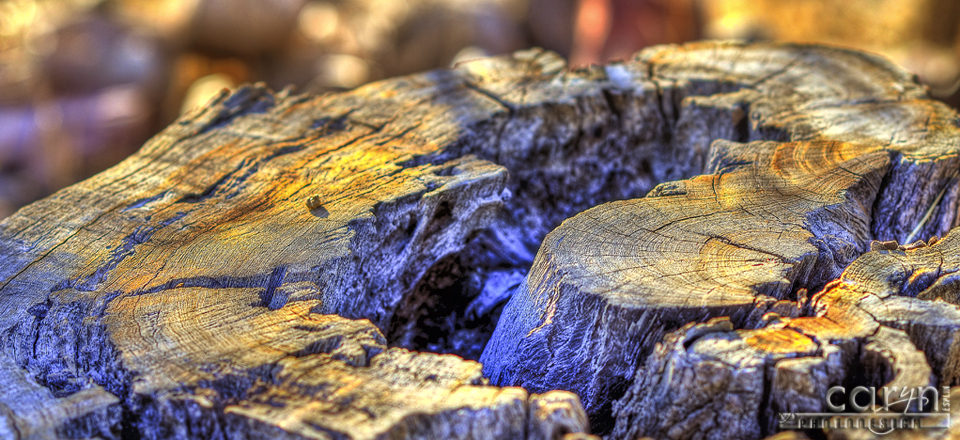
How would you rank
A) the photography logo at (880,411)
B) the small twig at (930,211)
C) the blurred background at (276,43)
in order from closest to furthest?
the photography logo at (880,411), the small twig at (930,211), the blurred background at (276,43)

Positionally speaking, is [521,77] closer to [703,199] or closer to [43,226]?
[703,199]

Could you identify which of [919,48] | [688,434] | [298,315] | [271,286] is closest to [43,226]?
[271,286]

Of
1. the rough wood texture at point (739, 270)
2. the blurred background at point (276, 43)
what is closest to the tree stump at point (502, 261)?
the rough wood texture at point (739, 270)

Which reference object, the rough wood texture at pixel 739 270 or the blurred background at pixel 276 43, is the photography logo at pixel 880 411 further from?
the blurred background at pixel 276 43

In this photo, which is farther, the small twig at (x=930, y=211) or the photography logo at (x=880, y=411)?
the small twig at (x=930, y=211)

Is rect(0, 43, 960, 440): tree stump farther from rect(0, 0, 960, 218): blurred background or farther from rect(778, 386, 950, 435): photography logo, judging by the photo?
rect(0, 0, 960, 218): blurred background

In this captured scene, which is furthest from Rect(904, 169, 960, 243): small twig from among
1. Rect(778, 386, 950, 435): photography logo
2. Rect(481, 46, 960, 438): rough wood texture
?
Rect(778, 386, 950, 435): photography logo
